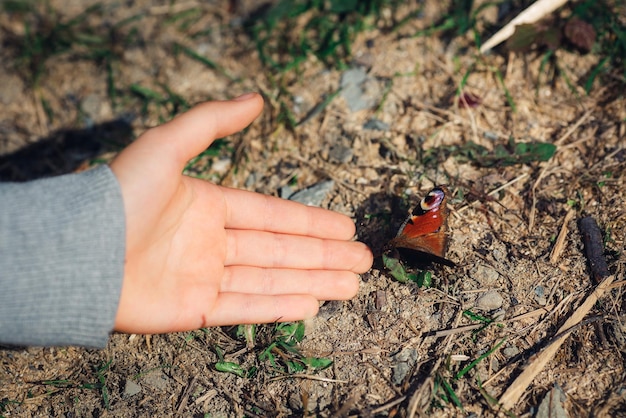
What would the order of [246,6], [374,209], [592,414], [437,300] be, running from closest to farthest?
[592,414] → [437,300] → [374,209] → [246,6]

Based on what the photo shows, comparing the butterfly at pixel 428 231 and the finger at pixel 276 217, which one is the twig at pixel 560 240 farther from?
the finger at pixel 276 217

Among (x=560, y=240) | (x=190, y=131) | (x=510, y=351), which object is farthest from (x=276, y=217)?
(x=560, y=240)

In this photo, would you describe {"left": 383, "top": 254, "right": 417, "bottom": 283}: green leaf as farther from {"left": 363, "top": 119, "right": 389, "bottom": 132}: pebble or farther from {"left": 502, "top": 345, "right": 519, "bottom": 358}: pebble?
{"left": 363, "top": 119, "right": 389, "bottom": 132}: pebble

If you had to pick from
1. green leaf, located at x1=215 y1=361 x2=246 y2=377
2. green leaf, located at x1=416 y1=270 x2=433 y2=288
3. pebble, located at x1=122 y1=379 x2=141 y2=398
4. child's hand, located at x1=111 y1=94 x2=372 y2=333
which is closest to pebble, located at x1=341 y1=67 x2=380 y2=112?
child's hand, located at x1=111 y1=94 x2=372 y2=333

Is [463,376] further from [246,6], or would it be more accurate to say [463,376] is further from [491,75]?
[246,6]

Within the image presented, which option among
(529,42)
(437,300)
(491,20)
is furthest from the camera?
(491,20)

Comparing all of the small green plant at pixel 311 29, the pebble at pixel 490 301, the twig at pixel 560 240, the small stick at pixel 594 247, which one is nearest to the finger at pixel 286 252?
the pebble at pixel 490 301

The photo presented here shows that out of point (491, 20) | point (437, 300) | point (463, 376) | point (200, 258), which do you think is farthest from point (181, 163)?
point (491, 20)
